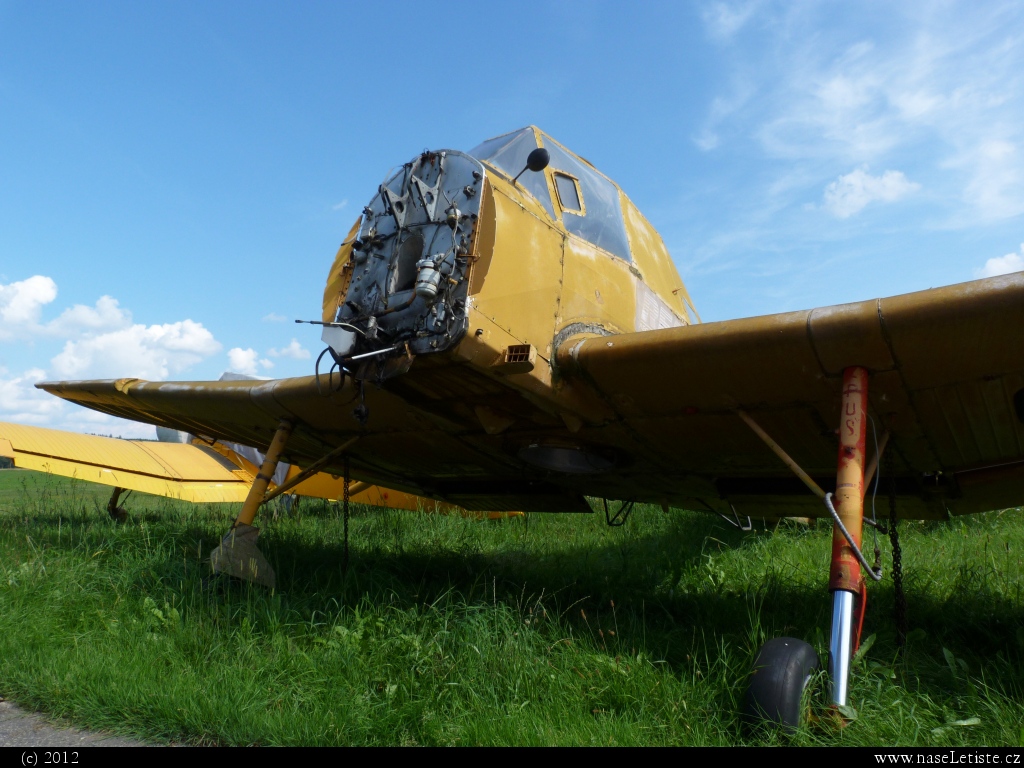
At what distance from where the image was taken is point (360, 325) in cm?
425

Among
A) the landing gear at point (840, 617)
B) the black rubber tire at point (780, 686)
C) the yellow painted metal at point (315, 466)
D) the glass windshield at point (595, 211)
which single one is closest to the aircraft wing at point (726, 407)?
the yellow painted metal at point (315, 466)

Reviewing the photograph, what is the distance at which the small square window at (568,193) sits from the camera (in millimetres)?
5145

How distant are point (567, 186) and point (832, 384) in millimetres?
2255

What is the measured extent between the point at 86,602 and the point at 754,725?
464cm

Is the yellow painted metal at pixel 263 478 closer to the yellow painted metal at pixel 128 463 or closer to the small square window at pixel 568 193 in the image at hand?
the small square window at pixel 568 193

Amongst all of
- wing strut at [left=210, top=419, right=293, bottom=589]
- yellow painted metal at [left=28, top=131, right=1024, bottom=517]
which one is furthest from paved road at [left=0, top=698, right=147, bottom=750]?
yellow painted metal at [left=28, top=131, right=1024, bottom=517]

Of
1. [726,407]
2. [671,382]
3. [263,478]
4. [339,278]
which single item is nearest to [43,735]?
[263,478]

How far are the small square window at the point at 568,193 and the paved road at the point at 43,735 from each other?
394 centimetres

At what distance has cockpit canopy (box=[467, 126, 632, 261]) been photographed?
502 cm

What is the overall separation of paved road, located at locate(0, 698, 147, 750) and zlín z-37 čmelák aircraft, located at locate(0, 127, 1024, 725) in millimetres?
1715

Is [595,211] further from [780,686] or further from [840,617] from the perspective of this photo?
[780,686]

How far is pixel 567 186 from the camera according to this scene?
5.27m
